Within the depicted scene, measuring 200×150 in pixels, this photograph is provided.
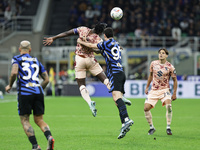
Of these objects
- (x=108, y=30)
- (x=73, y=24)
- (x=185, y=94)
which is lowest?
(x=185, y=94)

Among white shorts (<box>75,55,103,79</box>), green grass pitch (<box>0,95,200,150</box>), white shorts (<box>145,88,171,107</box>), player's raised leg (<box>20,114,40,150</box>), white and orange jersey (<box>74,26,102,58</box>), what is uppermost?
white and orange jersey (<box>74,26,102,58</box>)

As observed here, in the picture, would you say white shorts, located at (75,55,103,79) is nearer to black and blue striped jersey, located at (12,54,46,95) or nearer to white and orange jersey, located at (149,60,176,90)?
white and orange jersey, located at (149,60,176,90)

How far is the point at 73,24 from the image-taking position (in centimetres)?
3425

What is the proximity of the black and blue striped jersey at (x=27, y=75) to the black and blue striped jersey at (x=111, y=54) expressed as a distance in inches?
89.8

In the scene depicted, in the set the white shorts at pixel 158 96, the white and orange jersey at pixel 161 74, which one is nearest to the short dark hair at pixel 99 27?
the white and orange jersey at pixel 161 74

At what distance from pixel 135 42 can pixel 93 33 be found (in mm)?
20609

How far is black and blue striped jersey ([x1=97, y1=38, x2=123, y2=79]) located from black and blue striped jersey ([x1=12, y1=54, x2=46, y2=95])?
7.48 ft

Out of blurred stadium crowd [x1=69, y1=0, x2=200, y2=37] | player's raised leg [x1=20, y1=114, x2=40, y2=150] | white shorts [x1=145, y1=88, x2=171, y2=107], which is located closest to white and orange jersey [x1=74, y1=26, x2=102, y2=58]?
white shorts [x1=145, y1=88, x2=171, y2=107]

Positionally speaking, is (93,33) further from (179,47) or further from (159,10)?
(159,10)

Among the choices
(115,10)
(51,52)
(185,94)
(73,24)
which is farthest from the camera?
(73,24)

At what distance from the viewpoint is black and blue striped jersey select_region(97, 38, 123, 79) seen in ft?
31.7

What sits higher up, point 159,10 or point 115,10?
point 159,10

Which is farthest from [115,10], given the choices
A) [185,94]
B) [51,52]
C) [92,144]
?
[51,52]

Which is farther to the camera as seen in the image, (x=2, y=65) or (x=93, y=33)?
(x=2, y=65)
